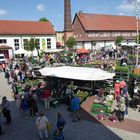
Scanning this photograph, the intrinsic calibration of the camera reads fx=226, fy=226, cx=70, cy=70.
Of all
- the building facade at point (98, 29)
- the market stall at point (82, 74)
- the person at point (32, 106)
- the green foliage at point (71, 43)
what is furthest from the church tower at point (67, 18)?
the person at point (32, 106)

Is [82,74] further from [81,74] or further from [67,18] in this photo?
[67,18]

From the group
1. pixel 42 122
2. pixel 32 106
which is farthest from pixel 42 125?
pixel 32 106

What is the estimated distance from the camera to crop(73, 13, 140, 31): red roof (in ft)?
197

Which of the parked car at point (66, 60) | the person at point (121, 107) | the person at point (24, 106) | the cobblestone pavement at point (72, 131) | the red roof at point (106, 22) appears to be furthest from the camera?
the red roof at point (106, 22)

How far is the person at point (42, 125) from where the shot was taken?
32.2ft

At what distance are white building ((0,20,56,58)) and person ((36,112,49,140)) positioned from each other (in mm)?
32033

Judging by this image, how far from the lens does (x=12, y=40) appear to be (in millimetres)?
43438

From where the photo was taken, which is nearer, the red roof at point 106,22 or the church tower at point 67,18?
the church tower at point 67,18

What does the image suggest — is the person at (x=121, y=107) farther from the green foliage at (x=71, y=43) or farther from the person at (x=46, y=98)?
the green foliage at (x=71, y=43)

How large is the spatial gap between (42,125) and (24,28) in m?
38.6

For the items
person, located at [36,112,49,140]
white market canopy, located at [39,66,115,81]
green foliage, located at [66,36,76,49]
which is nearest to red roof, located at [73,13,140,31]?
green foliage, located at [66,36,76,49]

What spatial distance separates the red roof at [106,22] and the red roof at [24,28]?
1394 cm

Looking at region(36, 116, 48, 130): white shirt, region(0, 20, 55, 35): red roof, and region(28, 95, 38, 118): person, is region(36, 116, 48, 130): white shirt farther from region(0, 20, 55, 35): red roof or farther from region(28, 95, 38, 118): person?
region(0, 20, 55, 35): red roof

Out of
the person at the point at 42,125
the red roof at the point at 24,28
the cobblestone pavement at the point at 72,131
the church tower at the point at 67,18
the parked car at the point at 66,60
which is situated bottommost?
the cobblestone pavement at the point at 72,131
